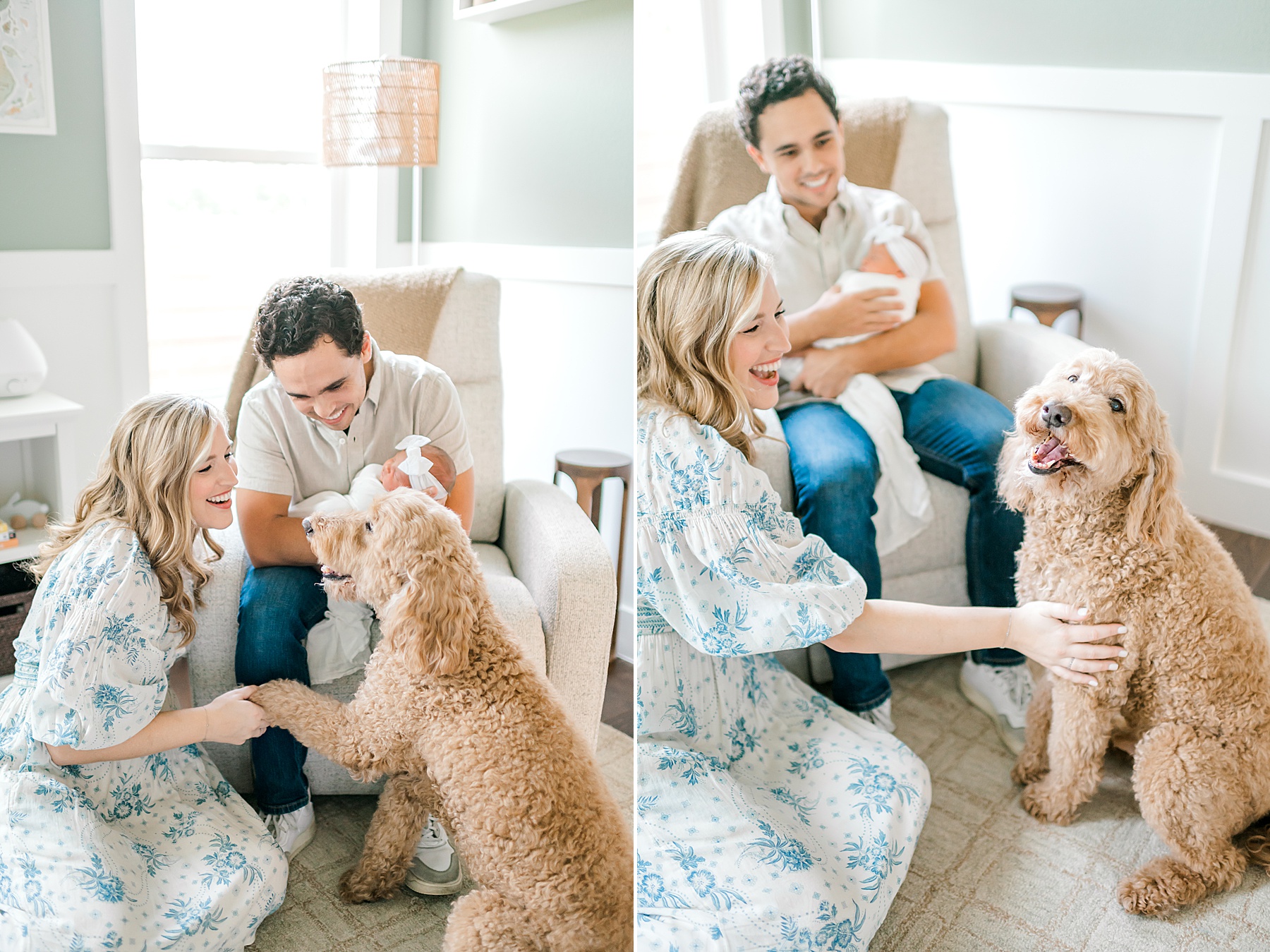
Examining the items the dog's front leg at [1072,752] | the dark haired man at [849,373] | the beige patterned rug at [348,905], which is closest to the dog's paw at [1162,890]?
the dog's front leg at [1072,752]

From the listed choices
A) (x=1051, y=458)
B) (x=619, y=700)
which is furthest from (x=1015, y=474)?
(x=619, y=700)

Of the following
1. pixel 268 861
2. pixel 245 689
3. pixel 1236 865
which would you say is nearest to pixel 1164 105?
pixel 1236 865

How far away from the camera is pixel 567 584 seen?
1110 millimetres

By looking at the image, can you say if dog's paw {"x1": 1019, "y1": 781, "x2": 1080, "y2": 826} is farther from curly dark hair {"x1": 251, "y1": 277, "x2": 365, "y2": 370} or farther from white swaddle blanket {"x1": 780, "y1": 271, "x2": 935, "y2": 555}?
curly dark hair {"x1": 251, "y1": 277, "x2": 365, "y2": 370}

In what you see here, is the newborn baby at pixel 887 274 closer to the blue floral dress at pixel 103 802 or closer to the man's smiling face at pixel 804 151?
the man's smiling face at pixel 804 151

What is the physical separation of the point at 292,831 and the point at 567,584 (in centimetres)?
44

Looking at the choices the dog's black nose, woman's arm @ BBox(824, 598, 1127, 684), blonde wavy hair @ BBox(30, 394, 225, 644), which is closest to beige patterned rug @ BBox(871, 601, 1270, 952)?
woman's arm @ BBox(824, 598, 1127, 684)

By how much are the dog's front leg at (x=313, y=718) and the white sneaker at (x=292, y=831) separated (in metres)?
0.09

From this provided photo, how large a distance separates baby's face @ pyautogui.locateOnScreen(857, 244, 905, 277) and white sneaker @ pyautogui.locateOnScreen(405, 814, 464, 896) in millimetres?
1164

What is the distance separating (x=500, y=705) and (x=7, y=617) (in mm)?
567

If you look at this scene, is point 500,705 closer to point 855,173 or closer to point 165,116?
point 165,116

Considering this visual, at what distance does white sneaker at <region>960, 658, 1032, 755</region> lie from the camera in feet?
5.61

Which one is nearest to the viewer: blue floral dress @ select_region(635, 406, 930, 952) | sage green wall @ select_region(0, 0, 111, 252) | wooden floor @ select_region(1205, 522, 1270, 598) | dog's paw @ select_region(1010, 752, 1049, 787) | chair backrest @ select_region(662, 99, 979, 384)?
sage green wall @ select_region(0, 0, 111, 252)

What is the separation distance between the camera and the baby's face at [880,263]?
1.65 meters
